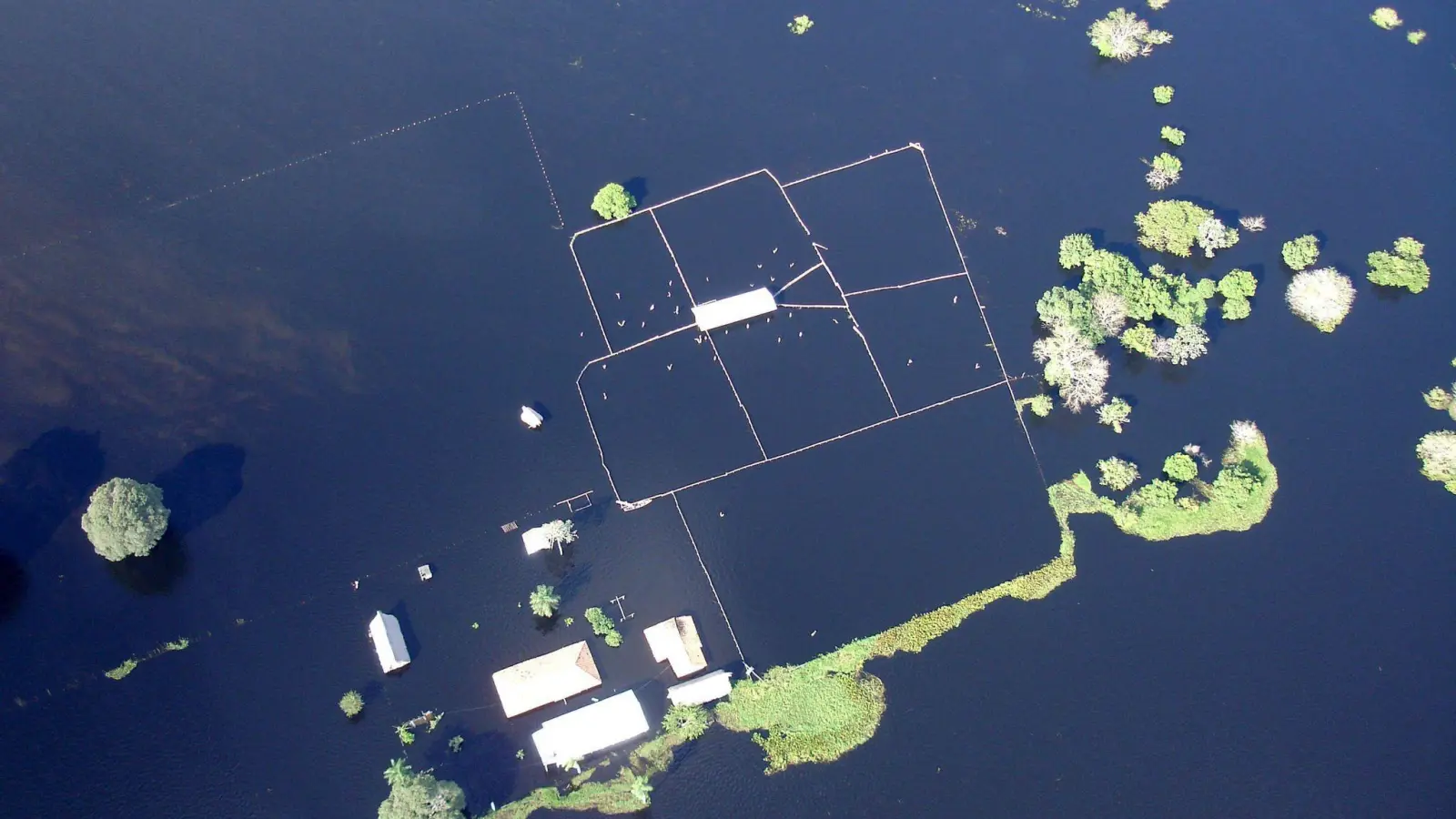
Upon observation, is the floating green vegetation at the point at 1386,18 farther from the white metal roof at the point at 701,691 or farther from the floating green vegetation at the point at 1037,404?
the white metal roof at the point at 701,691

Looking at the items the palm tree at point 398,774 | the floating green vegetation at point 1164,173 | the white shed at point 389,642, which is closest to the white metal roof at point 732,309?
the white shed at point 389,642

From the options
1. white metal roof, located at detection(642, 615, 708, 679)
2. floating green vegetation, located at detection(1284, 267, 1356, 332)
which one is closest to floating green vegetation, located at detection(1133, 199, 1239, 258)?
floating green vegetation, located at detection(1284, 267, 1356, 332)

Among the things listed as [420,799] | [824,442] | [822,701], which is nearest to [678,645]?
[822,701]

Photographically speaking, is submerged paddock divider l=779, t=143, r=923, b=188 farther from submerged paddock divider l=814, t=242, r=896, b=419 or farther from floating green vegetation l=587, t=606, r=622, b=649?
floating green vegetation l=587, t=606, r=622, b=649

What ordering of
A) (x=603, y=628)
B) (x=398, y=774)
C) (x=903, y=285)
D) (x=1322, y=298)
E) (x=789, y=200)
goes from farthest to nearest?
1. (x=789, y=200)
2. (x=1322, y=298)
3. (x=903, y=285)
4. (x=603, y=628)
5. (x=398, y=774)

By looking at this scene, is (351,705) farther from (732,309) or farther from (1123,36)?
(1123,36)

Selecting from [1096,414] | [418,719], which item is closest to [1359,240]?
[1096,414]
